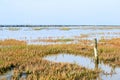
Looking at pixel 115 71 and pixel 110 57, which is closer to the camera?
pixel 115 71

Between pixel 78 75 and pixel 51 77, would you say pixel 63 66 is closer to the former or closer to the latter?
pixel 78 75

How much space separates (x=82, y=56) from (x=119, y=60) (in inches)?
136

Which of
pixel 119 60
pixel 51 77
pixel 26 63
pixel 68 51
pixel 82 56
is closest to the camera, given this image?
pixel 51 77

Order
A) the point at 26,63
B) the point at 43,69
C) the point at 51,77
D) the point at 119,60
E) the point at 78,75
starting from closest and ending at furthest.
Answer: the point at 51,77 < the point at 78,75 < the point at 43,69 < the point at 26,63 < the point at 119,60

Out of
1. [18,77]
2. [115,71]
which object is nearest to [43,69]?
[18,77]

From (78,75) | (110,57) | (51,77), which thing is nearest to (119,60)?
(110,57)

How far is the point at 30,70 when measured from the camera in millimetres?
15312

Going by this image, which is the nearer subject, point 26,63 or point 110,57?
point 26,63

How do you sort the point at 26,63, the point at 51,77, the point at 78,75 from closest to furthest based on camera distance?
the point at 51,77
the point at 78,75
the point at 26,63

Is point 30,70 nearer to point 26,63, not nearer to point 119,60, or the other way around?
point 26,63

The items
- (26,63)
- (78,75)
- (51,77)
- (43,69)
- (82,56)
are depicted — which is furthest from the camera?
(82,56)

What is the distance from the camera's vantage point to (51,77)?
13297mm

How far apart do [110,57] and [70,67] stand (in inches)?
210

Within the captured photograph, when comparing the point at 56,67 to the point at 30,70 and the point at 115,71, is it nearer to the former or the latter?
the point at 30,70
